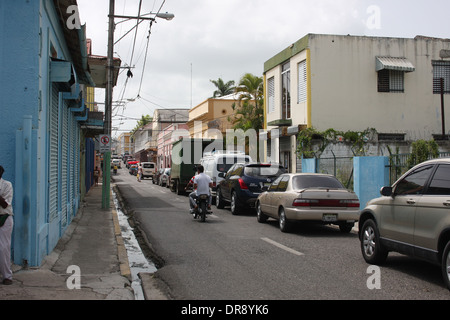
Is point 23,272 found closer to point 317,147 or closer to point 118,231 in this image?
point 118,231

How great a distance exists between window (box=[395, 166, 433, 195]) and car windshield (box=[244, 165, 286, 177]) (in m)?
8.87

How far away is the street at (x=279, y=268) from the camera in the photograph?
6.50m

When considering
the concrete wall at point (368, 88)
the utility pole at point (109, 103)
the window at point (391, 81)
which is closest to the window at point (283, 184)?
the utility pole at point (109, 103)

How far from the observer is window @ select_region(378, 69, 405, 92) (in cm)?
2284

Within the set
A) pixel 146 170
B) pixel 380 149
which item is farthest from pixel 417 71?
pixel 146 170

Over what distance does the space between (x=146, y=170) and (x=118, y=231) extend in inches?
1735

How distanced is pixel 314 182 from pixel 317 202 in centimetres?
72

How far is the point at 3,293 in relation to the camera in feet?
20.4

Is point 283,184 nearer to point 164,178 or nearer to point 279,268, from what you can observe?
point 279,268

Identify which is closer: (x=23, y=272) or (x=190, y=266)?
(x=23, y=272)

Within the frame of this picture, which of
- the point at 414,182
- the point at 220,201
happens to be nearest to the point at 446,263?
the point at 414,182

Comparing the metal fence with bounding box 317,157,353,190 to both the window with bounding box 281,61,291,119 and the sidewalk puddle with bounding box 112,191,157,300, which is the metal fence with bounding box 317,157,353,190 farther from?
the sidewalk puddle with bounding box 112,191,157,300

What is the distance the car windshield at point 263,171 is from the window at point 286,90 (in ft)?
29.2
